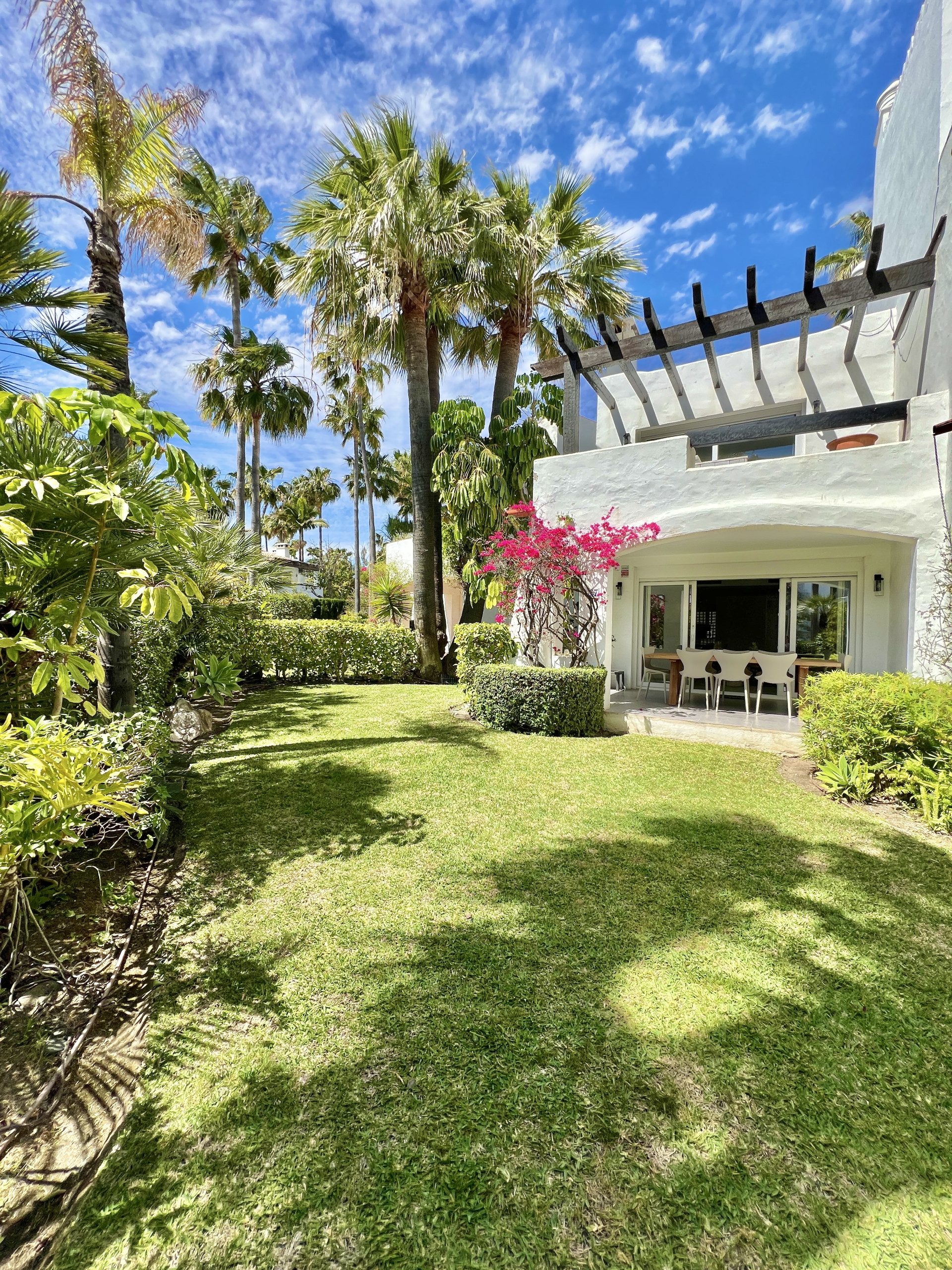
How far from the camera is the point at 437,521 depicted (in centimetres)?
1395

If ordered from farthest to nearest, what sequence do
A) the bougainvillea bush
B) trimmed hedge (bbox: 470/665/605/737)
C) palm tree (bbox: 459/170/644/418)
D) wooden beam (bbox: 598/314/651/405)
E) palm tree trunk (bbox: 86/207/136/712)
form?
palm tree (bbox: 459/170/644/418)
the bougainvillea bush
wooden beam (bbox: 598/314/651/405)
trimmed hedge (bbox: 470/665/605/737)
palm tree trunk (bbox: 86/207/136/712)

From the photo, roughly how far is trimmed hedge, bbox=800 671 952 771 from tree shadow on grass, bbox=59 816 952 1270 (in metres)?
2.48

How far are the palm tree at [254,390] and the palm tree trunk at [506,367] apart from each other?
8171mm

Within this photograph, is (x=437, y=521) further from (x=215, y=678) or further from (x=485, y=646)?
(x=215, y=678)

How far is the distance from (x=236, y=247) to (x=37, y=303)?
15567 mm

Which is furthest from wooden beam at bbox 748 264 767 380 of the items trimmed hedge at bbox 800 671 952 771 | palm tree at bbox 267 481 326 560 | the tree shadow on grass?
palm tree at bbox 267 481 326 560

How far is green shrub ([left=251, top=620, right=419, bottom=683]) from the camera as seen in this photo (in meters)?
13.3

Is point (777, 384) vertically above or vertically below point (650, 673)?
above

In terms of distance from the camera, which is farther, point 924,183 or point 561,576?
point 561,576

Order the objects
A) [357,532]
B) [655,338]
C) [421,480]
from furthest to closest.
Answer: [357,532] → [421,480] → [655,338]

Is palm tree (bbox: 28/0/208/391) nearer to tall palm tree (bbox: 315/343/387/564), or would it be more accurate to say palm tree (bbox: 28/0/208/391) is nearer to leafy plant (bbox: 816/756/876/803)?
tall palm tree (bbox: 315/343/387/564)

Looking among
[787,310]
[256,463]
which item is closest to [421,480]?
[787,310]

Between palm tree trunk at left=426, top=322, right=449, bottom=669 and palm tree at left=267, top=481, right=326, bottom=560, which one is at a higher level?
palm tree at left=267, top=481, right=326, bottom=560

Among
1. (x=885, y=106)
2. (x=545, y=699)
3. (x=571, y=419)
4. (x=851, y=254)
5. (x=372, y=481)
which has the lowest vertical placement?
(x=545, y=699)
